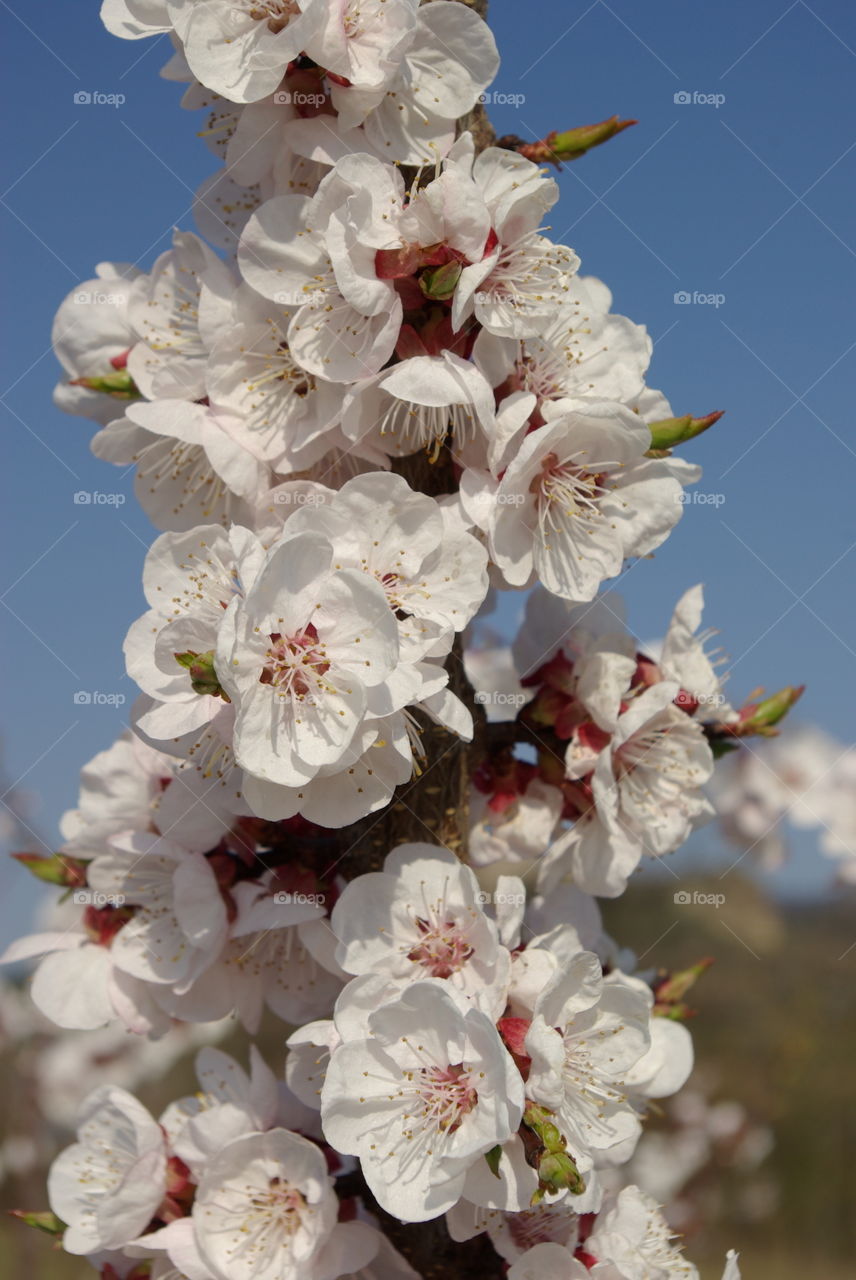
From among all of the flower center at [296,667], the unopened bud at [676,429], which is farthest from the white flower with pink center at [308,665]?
the unopened bud at [676,429]

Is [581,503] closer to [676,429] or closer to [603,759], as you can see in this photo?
[676,429]

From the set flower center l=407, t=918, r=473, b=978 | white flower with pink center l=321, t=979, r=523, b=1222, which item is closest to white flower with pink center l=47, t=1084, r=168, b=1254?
white flower with pink center l=321, t=979, r=523, b=1222

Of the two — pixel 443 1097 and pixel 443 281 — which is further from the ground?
pixel 443 281

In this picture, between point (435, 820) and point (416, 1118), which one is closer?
point (416, 1118)

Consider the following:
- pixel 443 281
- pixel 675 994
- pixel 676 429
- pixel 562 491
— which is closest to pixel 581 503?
pixel 562 491

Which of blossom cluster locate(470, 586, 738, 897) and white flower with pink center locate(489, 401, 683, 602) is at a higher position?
white flower with pink center locate(489, 401, 683, 602)

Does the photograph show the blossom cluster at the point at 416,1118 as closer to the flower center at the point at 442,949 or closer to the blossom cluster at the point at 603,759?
the flower center at the point at 442,949

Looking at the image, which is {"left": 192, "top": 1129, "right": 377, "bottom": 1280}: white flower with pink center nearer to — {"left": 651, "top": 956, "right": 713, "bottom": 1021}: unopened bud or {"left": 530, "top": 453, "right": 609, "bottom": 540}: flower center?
{"left": 651, "top": 956, "right": 713, "bottom": 1021}: unopened bud
